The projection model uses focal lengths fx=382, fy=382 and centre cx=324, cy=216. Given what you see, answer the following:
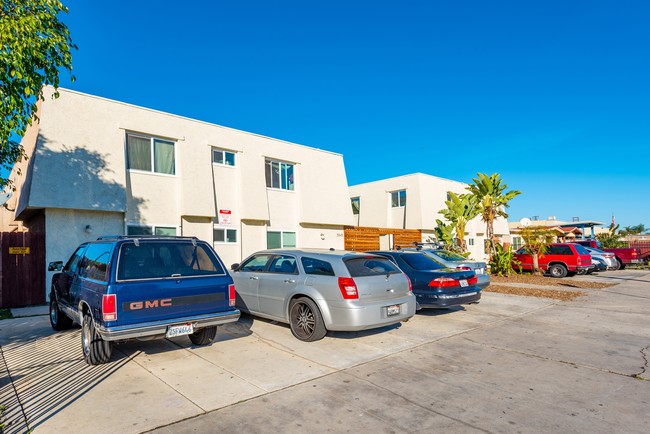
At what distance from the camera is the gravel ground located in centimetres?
1270

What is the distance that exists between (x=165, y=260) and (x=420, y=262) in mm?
6101

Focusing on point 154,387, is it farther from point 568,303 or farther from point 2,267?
point 568,303

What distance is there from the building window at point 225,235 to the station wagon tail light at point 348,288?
9.67 m

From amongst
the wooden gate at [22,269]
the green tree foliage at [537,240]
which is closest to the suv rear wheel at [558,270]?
the green tree foliage at [537,240]

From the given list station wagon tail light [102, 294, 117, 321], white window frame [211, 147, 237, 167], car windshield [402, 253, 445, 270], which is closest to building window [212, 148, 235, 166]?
white window frame [211, 147, 237, 167]

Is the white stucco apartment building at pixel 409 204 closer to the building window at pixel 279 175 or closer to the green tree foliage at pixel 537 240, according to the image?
the green tree foliage at pixel 537 240

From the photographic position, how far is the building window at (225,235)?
15047 millimetres

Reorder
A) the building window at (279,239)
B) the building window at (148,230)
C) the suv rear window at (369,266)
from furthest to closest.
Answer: the building window at (279,239)
the building window at (148,230)
the suv rear window at (369,266)

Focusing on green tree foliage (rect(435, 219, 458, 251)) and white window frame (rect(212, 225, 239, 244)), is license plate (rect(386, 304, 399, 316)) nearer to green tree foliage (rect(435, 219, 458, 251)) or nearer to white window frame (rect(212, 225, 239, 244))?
white window frame (rect(212, 225, 239, 244))

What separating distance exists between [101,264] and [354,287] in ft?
12.7

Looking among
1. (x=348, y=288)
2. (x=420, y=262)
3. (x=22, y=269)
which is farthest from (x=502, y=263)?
(x=22, y=269)

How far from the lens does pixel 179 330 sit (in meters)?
5.36

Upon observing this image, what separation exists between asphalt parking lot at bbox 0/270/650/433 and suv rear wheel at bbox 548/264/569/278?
1234 centimetres

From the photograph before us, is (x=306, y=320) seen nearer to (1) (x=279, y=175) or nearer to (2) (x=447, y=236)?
(1) (x=279, y=175)
